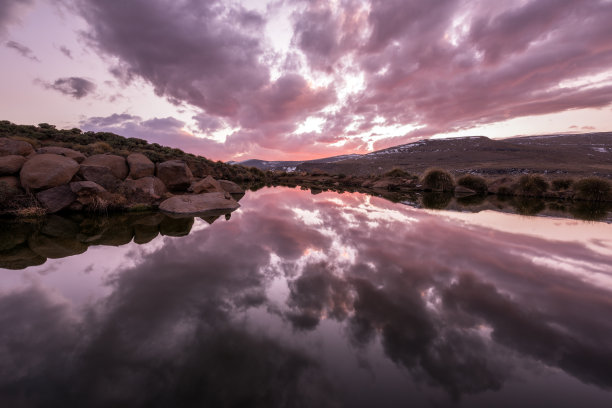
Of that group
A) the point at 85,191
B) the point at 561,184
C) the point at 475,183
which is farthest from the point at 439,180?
the point at 85,191

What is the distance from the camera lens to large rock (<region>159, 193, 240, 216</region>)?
465 inches

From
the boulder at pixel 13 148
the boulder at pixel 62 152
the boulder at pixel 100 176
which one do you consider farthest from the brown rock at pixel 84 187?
the boulder at pixel 13 148

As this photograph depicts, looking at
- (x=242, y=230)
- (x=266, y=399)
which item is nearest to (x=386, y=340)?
(x=266, y=399)

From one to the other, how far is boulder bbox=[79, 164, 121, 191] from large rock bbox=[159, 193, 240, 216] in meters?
2.63

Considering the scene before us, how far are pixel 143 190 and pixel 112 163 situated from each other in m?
2.68

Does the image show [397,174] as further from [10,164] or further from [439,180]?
[10,164]

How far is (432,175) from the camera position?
27.5m

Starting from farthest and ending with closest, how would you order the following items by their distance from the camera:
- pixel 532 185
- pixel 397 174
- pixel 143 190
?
1. pixel 397 174
2. pixel 532 185
3. pixel 143 190

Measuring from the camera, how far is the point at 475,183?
25906 mm

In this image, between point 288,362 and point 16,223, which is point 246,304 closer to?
point 288,362

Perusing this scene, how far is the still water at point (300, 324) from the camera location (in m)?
2.39

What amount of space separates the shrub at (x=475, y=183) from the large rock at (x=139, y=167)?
30.8 metres

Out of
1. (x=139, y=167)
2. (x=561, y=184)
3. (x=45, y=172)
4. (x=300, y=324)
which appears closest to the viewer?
(x=300, y=324)

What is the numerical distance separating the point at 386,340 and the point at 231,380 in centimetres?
204
